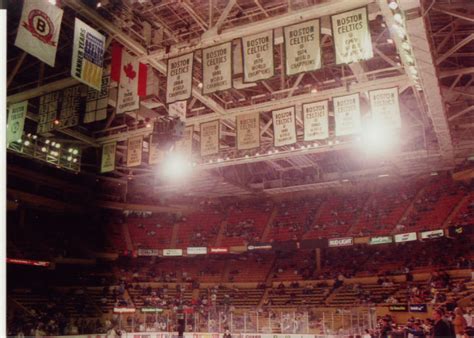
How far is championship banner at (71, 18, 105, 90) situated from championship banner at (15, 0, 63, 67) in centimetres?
85

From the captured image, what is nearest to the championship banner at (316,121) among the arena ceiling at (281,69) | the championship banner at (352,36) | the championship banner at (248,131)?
the arena ceiling at (281,69)

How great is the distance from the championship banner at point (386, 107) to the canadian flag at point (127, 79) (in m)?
6.74

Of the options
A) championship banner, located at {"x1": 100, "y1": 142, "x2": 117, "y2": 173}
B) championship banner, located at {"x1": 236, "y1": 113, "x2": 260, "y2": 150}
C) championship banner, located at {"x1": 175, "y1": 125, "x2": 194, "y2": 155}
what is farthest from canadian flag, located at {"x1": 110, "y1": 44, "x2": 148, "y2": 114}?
championship banner, located at {"x1": 100, "y1": 142, "x2": 117, "y2": 173}

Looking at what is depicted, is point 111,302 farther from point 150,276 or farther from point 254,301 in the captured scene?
point 254,301

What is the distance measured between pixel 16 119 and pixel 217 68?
789 cm

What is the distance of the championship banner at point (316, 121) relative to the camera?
1452cm

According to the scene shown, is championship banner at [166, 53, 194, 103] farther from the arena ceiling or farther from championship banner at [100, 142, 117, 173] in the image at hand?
championship banner at [100, 142, 117, 173]

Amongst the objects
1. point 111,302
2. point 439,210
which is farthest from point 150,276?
point 439,210

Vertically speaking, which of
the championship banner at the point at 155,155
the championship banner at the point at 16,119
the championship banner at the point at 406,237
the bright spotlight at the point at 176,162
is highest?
the championship banner at the point at 16,119

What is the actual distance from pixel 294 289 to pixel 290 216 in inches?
227

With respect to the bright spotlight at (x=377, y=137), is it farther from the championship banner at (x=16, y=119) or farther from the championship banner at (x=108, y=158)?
the championship banner at (x=16, y=119)

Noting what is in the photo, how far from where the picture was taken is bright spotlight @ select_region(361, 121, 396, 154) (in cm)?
1367

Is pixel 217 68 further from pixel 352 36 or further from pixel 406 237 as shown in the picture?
pixel 406 237

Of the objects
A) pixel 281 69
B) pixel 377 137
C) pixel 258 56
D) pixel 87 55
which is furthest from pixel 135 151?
pixel 377 137
